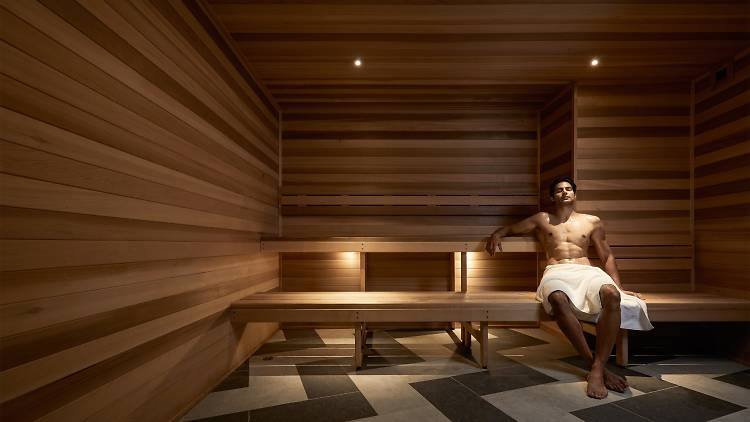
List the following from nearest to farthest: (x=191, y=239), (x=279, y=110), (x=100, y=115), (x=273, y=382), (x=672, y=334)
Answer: (x=100, y=115)
(x=191, y=239)
(x=273, y=382)
(x=672, y=334)
(x=279, y=110)

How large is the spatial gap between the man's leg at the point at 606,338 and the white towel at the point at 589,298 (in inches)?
2.2

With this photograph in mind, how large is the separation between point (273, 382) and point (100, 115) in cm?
198

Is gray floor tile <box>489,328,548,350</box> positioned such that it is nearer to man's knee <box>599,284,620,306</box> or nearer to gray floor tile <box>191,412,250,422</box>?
man's knee <box>599,284,620,306</box>

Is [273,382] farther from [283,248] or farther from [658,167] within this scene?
[658,167]

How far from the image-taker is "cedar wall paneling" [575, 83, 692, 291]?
3520 millimetres

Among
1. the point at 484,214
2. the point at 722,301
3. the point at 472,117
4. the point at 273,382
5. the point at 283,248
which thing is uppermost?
the point at 472,117

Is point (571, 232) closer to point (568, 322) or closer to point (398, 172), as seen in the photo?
point (568, 322)

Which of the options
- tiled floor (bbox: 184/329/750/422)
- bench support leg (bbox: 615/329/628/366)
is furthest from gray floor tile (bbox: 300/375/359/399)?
bench support leg (bbox: 615/329/628/366)

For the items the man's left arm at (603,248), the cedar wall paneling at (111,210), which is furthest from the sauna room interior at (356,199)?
the man's left arm at (603,248)

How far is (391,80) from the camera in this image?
3.52 meters

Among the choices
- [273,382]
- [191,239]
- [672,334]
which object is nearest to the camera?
[191,239]

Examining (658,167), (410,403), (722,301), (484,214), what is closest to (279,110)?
(484,214)

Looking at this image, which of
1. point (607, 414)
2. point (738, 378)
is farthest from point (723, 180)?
point (607, 414)

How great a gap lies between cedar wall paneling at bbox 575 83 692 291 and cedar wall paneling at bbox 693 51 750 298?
10 centimetres
